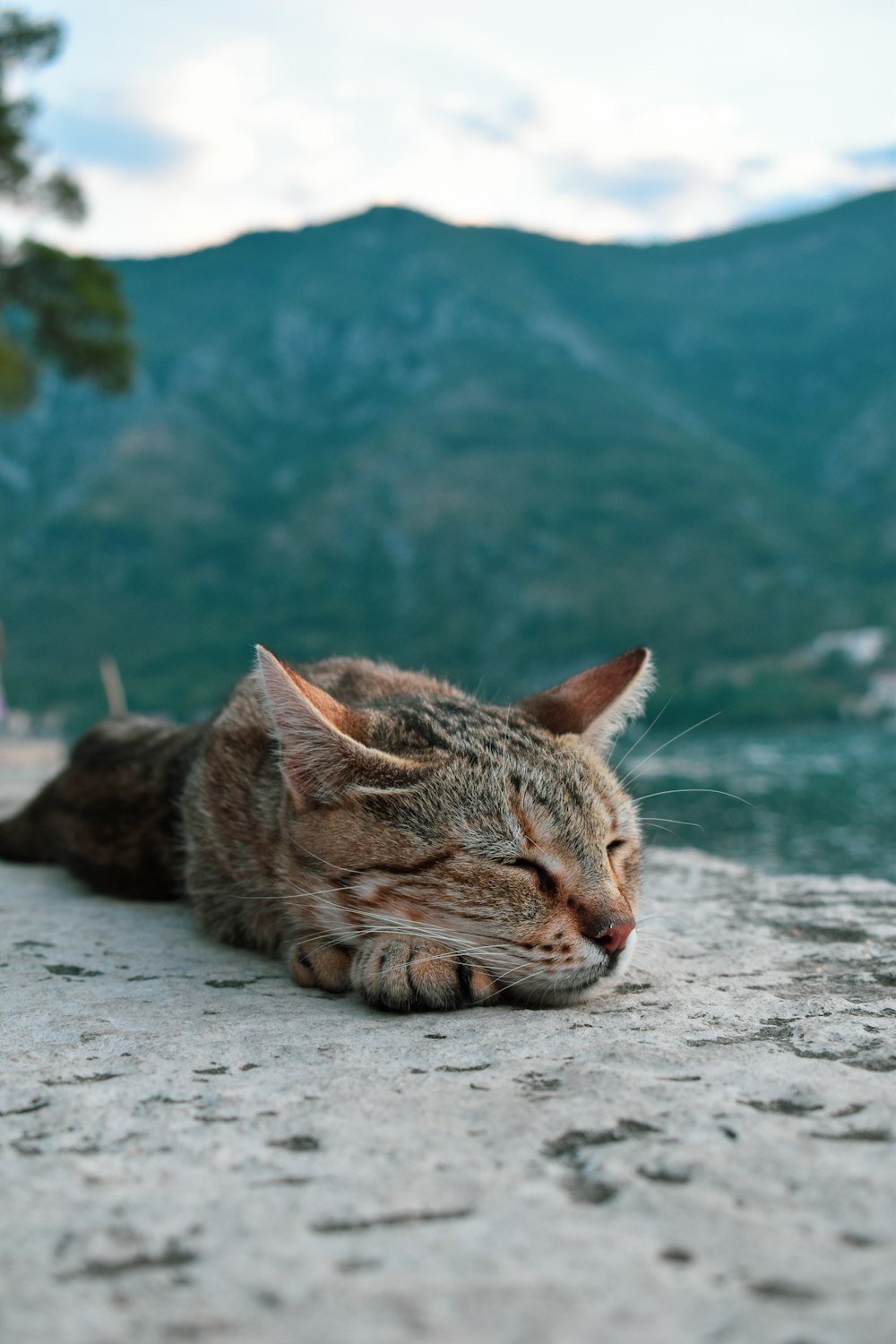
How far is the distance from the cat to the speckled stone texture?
0.14m

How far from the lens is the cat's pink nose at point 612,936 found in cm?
281

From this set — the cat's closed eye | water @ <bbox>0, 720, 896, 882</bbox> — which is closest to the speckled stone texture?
the cat's closed eye

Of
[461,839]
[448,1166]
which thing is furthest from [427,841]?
[448,1166]

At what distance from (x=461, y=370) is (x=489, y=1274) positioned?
171971 millimetres

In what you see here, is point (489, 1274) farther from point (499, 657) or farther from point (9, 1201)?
point (499, 657)

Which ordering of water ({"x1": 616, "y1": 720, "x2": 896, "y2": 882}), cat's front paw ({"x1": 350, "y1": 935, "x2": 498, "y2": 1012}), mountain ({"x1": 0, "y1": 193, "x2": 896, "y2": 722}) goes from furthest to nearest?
mountain ({"x1": 0, "y1": 193, "x2": 896, "y2": 722})
water ({"x1": 616, "y1": 720, "x2": 896, "y2": 882})
cat's front paw ({"x1": 350, "y1": 935, "x2": 498, "y2": 1012})

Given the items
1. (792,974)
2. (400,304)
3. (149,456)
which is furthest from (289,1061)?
(400,304)

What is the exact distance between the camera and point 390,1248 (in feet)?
4.71

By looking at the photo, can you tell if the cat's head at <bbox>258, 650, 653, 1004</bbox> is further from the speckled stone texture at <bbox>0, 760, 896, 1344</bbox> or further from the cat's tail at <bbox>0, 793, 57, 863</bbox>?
the cat's tail at <bbox>0, 793, 57, 863</bbox>

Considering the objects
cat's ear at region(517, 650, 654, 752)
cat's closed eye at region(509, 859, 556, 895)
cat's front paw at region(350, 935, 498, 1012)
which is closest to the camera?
cat's front paw at region(350, 935, 498, 1012)

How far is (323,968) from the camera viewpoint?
3094 mm

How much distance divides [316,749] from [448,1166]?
1499mm

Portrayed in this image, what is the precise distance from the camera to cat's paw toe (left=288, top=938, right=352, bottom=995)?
3.06m

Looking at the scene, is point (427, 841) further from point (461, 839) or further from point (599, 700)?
point (599, 700)
